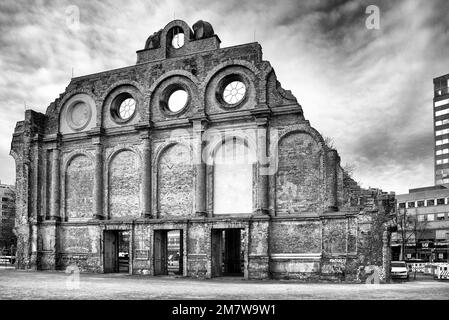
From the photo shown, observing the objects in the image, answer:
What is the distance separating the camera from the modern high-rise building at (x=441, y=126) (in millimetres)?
86375

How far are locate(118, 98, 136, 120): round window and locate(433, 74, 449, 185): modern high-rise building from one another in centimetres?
7224

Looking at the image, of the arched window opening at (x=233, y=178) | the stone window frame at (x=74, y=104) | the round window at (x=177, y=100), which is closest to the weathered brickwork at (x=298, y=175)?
the arched window opening at (x=233, y=178)

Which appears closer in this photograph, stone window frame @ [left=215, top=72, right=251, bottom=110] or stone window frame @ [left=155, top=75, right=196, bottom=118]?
stone window frame @ [left=215, top=72, right=251, bottom=110]

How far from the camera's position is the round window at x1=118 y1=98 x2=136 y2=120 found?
82.4ft

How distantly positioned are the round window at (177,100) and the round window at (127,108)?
2220 millimetres

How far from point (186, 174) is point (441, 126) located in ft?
264

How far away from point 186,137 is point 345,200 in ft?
27.2

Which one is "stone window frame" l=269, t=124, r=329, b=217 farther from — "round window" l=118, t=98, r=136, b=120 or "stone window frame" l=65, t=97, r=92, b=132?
"stone window frame" l=65, t=97, r=92, b=132

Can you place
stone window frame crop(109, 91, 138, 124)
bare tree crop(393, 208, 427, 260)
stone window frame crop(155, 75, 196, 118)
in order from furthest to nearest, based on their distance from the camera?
bare tree crop(393, 208, 427, 260), stone window frame crop(109, 91, 138, 124), stone window frame crop(155, 75, 196, 118)

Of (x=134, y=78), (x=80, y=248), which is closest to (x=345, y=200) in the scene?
(x=134, y=78)

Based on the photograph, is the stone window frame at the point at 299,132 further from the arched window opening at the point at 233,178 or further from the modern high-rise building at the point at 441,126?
the modern high-rise building at the point at 441,126

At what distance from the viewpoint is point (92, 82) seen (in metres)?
25.8

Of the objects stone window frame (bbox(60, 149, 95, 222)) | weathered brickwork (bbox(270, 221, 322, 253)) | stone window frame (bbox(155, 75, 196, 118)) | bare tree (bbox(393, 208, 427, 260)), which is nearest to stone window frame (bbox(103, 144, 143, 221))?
stone window frame (bbox(60, 149, 95, 222))

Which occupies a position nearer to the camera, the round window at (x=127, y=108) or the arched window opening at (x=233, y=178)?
the arched window opening at (x=233, y=178)
